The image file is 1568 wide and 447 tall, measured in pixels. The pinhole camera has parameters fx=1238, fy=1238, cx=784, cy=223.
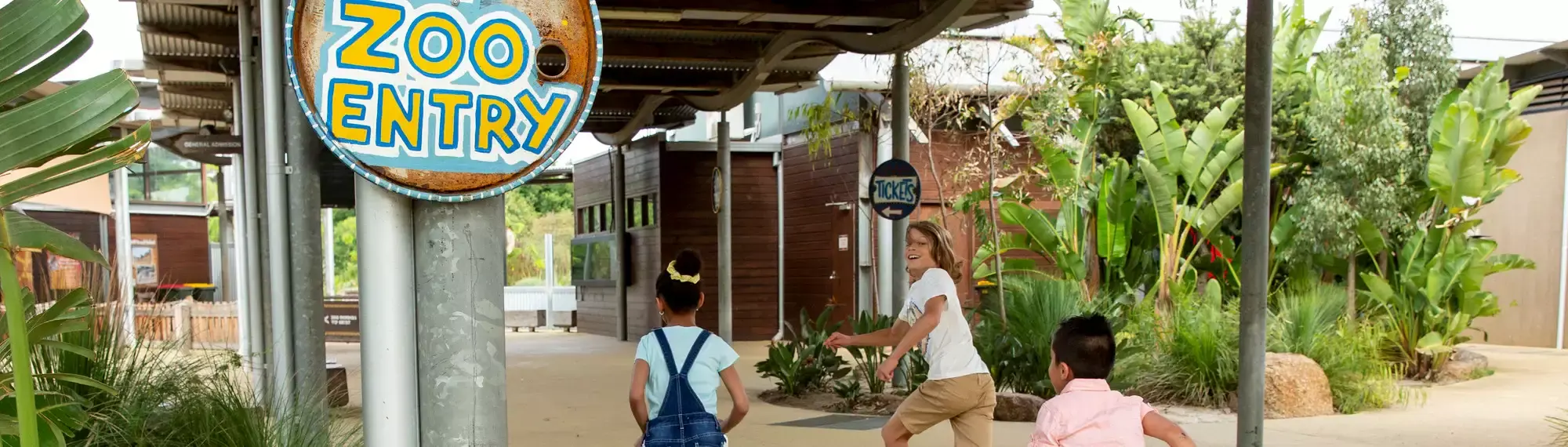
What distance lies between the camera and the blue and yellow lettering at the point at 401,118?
2.47m

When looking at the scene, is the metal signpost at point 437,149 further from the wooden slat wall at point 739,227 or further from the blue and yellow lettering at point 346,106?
the wooden slat wall at point 739,227

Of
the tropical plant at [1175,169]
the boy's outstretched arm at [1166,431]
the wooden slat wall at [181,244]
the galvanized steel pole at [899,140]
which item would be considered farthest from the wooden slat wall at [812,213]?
the wooden slat wall at [181,244]

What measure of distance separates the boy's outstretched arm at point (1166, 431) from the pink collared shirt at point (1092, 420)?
0.03 metres

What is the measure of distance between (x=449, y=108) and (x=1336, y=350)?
10.1 m

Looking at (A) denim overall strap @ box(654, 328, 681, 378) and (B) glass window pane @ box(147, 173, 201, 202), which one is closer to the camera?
(A) denim overall strap @ box(654, 328, 681, 378)

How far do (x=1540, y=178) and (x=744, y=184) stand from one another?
10851 mm

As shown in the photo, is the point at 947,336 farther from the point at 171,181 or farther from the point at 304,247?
the point at 171,181

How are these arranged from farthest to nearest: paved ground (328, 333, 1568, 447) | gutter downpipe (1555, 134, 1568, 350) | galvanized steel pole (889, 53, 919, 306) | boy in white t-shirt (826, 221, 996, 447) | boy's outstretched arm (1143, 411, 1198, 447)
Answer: gutter downpipe (1555, 134, 1568, 350)
galvanized steel pole (889, 53, 919, 306)
paved ground (328, 333, 1568, 447)
boy in white t-shirt (826, 221, 996, 447)
boy's outstretched arm (1143, 411, 1198, 447)

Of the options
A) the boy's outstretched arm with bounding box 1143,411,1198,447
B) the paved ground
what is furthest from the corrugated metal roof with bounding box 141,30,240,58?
the boy's outstretched arm with bounding box 1143,411,1198,447

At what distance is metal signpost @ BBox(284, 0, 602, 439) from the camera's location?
2465 millimetres

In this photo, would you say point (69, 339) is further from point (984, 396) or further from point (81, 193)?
point (81, 193)

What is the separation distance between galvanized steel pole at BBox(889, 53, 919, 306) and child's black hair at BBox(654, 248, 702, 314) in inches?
279

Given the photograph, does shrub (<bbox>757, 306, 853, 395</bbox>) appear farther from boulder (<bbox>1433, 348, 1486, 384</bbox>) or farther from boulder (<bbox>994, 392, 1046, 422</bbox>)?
boulder (<bbox>1433, 348, 1486, 384</bbox>)

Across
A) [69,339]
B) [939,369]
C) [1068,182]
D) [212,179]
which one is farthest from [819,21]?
[212,179]
